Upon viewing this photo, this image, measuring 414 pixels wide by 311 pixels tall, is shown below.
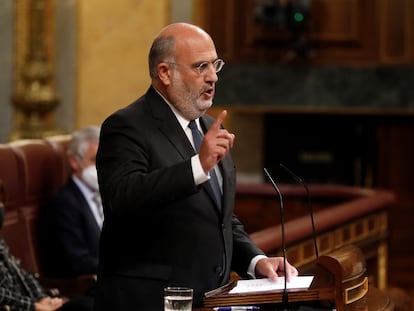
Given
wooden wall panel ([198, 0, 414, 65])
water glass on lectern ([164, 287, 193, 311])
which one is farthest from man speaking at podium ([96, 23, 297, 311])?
wooden wall panel ([198, 0, 414, 65])

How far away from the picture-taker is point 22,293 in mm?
4434

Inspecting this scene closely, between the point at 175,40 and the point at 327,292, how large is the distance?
0.78 metres

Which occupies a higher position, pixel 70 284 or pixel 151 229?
pixel 151 229

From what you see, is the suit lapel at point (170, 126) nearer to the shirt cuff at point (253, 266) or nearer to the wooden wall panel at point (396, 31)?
the shirt cuff at point (253, 266)

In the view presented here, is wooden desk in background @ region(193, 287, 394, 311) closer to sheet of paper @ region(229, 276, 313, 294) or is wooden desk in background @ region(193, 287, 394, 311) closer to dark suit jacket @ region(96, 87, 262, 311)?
sheet of paper @ region(229, 276, 313, 294)

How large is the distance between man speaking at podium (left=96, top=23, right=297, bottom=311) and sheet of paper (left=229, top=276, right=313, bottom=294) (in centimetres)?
3

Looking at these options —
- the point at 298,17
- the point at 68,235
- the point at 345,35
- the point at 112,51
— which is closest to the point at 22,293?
the point at 68,235

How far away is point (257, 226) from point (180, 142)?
13.4ft

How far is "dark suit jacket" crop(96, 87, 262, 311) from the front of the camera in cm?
287

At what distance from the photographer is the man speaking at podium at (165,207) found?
2871mm

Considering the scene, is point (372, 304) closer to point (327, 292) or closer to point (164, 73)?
point (327, 292)

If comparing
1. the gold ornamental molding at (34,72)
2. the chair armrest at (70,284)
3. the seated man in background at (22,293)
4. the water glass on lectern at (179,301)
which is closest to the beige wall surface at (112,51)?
the gold ornamental molding at (34,72)

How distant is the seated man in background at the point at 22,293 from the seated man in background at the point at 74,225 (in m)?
0.40

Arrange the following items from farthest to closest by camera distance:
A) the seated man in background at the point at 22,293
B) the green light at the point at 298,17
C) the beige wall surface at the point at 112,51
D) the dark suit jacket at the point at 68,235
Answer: the beige wall surface at the point at 112,51
the green light at the point at 298,17
the dark suit jacket at the point at 68,235
the seated man in background at the point at 22,293
